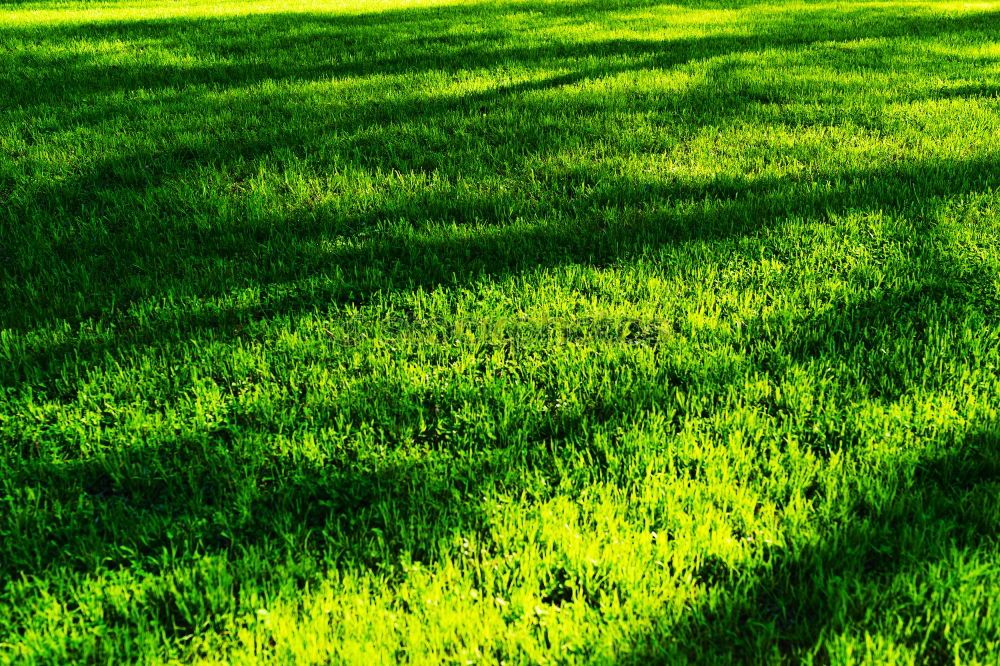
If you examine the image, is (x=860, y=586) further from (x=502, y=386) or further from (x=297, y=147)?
(x=297, y=147)

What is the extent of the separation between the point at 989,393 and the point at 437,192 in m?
3.45

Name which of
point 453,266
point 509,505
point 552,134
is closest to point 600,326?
point 453,266

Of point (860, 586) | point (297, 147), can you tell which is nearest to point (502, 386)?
point (860, 586)

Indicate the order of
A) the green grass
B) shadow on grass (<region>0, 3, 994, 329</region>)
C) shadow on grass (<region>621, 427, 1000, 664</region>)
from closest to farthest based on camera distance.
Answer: shadow on grass (<region>621, 427, 1000, 664</region>), the green grass, shadow on grass (<region>0, 3, 994, 329</region>)

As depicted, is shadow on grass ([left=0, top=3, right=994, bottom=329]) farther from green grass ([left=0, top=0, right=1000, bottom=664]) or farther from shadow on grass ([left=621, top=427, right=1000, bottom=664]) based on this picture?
shadow on grass ([left=621, top=427, right=1000, bottom=664])

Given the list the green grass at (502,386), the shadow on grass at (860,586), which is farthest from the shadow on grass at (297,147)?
the shadow on grass at (860,586)

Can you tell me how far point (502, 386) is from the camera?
3174mm

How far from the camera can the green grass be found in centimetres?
217

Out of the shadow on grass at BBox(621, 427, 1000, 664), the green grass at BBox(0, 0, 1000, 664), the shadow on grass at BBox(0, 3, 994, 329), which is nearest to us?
the shadow on grass at BBox(621, 427, 1000, 664)

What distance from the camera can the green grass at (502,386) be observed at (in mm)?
2166

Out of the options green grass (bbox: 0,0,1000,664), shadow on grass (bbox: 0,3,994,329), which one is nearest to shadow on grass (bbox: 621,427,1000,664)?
green grass (bbox: 0,0,1000,664)

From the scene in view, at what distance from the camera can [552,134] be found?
640cm

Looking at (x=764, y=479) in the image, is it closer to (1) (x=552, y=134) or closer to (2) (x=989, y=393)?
(2) (x=989, y=393)

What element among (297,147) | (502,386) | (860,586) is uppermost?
(297,147)
